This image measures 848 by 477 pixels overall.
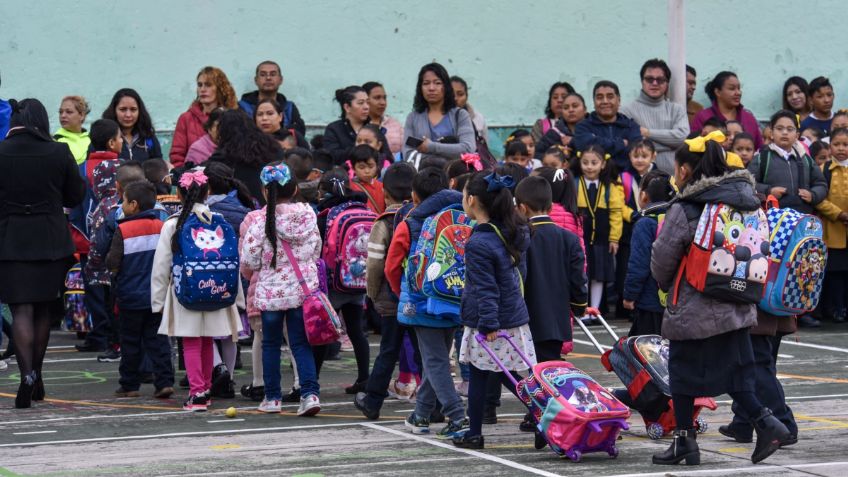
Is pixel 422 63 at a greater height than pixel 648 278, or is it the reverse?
pixel 422 63

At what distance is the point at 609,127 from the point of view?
15609 millimetres

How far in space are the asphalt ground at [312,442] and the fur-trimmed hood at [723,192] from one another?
4.78 feet

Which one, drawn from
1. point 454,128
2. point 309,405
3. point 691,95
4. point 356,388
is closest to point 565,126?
point 454,128

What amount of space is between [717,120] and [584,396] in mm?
9654

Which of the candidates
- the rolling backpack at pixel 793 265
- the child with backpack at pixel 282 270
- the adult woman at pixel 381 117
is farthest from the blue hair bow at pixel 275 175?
the adult woman at pixel 381 117

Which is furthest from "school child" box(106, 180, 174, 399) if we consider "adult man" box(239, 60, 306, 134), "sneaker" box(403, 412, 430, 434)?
"adult man" box(239, 60, 306, 134)

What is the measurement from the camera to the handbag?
984cm

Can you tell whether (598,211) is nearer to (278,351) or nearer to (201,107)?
(201,107)

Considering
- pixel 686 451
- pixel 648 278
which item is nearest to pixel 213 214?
pixel 648 278

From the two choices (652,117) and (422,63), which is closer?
(652,117)

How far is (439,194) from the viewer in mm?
→ 9469

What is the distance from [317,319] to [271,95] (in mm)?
6572

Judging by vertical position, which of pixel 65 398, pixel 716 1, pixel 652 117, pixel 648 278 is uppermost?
pixel 716 1

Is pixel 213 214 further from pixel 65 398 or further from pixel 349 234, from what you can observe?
pixel 65 398
